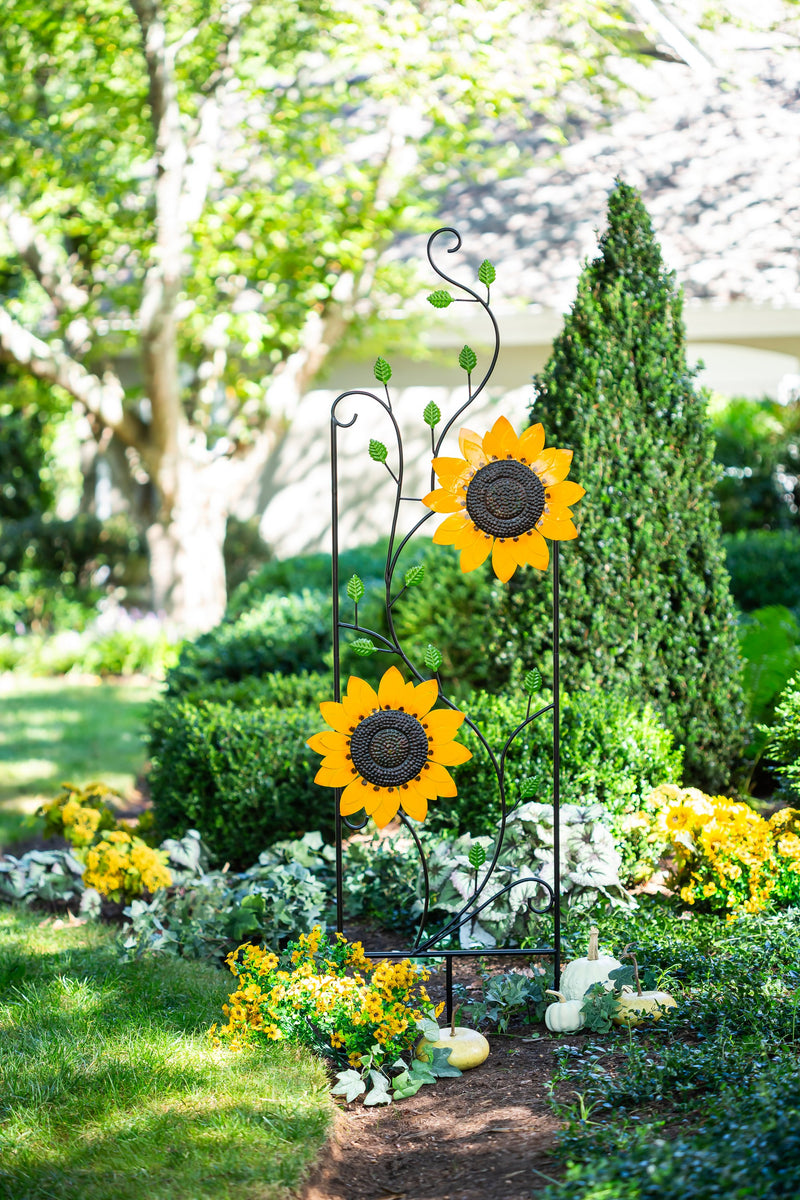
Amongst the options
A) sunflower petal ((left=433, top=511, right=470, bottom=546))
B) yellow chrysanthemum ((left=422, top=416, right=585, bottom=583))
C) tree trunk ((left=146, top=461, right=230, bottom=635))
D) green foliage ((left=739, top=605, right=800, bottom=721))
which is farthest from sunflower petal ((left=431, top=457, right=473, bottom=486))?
tree trunk ((left=146, top=461, right=230, bottom=635))

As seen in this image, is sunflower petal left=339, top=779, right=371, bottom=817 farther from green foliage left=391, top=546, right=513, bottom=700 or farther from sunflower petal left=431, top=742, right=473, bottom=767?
green foliage left=391, top=546, right=513, bottom=700

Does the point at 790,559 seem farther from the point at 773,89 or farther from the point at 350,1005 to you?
the point at 773,89

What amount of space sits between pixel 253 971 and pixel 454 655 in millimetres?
2574

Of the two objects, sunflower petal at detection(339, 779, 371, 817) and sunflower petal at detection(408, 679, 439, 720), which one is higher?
sunflower petal at detection(408, 679, 439, 720)

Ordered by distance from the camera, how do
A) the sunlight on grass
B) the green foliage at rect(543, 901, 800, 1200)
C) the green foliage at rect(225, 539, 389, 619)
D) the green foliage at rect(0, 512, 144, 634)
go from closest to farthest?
the green foliage at rect(543, 901, 800, 1200)
the sunlight on grass
the green foliage at rect(225, 539, 389, 619)
the green foliage at rect(0, 512, 144, 634)

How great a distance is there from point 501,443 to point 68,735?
5.51 m

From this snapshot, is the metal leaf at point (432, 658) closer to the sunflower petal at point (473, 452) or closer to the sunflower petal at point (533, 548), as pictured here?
the sunflower petal at point (533, 548)

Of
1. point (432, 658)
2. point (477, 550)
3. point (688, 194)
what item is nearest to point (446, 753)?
point (432, 658)

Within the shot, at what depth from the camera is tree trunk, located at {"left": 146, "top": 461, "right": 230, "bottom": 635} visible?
34.4ft

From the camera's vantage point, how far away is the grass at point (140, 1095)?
93.1 inches

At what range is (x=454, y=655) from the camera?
547 centimetres

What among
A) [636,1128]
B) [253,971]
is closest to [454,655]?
[253,971]

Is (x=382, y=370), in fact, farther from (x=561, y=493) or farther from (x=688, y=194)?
(x=688, y=194)

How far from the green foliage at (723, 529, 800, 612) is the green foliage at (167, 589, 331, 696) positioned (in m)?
3.40
